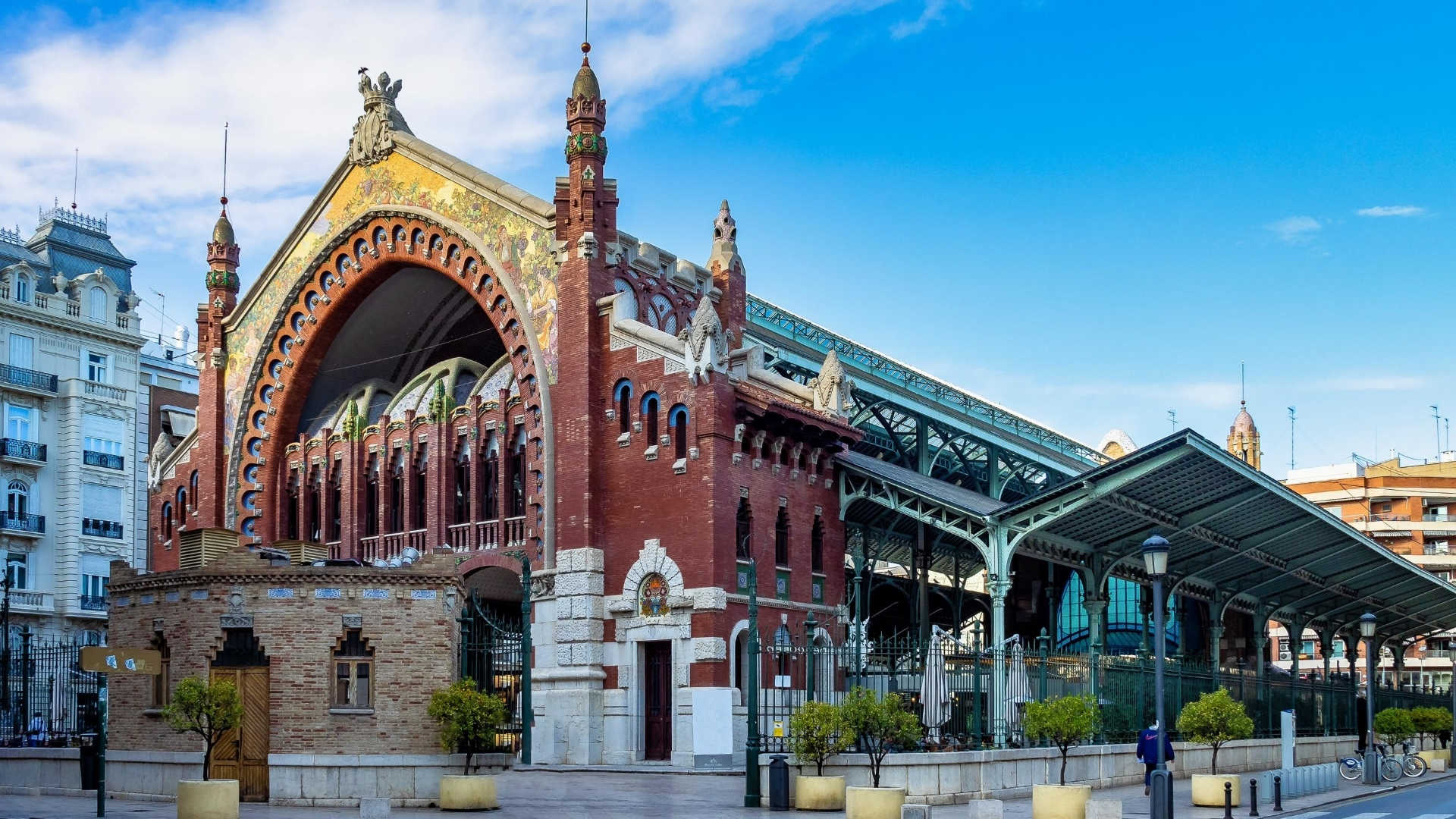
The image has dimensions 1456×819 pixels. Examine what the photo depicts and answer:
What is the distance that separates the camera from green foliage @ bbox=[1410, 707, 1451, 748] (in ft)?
191

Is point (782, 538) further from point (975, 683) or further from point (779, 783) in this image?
point (779, 783)

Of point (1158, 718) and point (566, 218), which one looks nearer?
point (1158, 718)

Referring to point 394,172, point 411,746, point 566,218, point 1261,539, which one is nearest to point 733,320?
point 566,218

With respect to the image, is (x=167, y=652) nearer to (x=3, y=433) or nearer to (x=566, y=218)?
(x=566, y=218)

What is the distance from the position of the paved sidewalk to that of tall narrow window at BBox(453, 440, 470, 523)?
10748 millimetres

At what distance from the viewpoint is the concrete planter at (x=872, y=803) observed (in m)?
27.5

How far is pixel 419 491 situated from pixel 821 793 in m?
23.8

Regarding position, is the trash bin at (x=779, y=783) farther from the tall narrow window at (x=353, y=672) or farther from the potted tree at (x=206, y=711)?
the potted tree at (x=206, y=711)

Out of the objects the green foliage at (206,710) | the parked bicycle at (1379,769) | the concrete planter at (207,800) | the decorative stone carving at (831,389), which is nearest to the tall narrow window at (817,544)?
the decorative stone carving at (831,389)

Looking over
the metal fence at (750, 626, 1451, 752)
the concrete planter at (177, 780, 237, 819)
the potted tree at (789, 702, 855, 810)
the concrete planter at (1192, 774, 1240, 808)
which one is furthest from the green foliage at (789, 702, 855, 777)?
the concrete planter at (177, 780, 237, 819)

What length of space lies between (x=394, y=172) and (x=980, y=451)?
2482 cm

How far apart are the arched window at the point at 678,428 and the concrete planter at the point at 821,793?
48.6 feet

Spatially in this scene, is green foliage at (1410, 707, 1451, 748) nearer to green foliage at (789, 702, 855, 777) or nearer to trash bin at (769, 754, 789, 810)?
green foliage at (789, 702, 855, 777)

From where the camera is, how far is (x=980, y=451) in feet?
206
